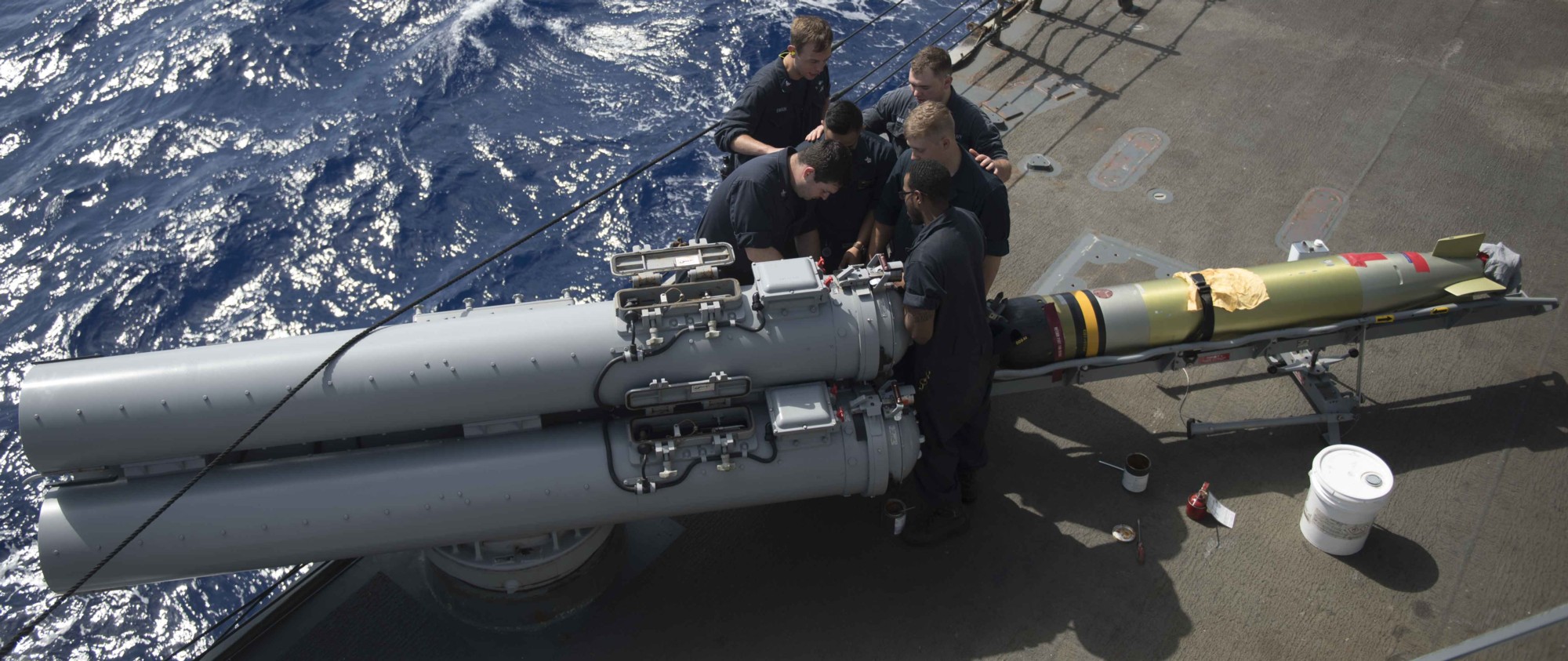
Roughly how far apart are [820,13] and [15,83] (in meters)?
11.9

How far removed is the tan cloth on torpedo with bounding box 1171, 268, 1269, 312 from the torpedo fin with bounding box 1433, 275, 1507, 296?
1471 mm

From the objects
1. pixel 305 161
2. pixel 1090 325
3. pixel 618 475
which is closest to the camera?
pixel 618 475

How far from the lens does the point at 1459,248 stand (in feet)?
23.4

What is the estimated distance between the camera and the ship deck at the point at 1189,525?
20.4ft

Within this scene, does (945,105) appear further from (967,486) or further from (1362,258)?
(1362,258)

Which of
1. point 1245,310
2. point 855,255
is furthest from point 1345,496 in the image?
point 855,255

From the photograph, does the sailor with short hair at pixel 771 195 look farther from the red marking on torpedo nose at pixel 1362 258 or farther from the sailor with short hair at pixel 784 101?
the red marking on torpedo nose at pixel 1362 258

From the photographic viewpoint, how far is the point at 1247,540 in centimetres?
663

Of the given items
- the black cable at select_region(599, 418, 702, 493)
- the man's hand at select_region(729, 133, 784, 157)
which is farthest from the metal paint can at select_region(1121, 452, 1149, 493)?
the man's hand at select_region(729, 133, 784, 157)

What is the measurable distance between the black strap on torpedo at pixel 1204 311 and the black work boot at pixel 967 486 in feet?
5.71

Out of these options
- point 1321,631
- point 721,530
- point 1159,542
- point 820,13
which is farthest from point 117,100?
point 1321,631

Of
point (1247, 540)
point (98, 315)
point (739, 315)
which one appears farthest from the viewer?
point (98, 315)

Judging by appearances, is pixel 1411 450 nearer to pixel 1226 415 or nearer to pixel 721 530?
pixel 1226 415

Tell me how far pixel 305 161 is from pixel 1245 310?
1108cm
